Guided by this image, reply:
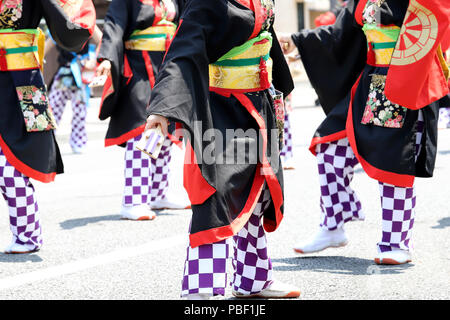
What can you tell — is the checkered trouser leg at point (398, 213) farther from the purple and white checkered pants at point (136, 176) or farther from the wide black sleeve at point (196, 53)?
the purple and white checkered pants at point (136, 176)

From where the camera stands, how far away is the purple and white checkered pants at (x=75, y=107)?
9.69 metres

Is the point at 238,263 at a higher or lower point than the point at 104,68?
lower

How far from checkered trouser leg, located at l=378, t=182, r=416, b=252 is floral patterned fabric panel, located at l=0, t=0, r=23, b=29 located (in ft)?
7.11

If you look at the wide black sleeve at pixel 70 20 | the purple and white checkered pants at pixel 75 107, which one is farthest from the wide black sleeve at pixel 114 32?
the purple and white checkered pants at pixel 75 107

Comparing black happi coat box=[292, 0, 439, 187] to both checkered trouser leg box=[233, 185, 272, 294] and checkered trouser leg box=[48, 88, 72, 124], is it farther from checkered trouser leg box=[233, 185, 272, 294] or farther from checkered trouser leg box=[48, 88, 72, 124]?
checkered trouser leg box=[48, 88, 72, 124]

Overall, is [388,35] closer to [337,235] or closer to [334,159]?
[334,159]

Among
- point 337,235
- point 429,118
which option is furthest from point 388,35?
point 337,235

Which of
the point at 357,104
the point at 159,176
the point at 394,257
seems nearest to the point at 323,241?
the point at 394,257

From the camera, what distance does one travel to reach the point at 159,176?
244 inches

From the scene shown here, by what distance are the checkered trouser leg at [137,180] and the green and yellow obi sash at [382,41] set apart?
2.19 metres

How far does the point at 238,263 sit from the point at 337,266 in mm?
885

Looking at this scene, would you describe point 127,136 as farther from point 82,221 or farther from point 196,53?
point 196,53

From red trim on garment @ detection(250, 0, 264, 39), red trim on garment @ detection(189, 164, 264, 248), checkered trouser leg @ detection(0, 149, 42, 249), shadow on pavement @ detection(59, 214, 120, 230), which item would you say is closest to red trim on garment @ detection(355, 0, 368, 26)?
red trim on garment @ detection(250, 0, 264, 39)

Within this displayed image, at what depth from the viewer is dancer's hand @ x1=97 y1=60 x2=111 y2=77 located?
5.35 meters
